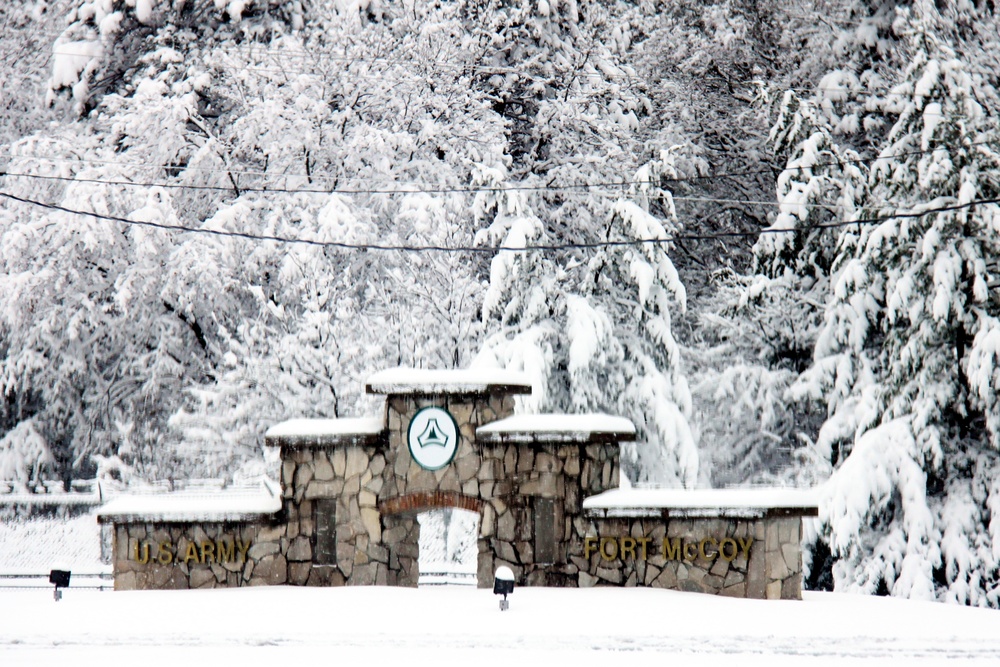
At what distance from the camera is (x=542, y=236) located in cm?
2453

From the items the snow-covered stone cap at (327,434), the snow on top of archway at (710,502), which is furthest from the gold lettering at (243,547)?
the snow on top of archway at (710,502)

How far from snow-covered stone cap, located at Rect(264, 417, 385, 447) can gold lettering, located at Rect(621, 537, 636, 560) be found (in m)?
3.43

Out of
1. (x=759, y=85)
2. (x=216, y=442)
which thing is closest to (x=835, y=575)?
(x=759, y=85)

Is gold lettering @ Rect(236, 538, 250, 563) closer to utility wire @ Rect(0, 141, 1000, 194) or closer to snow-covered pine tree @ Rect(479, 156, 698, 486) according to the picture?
snow-covered pine tree @ Rect(479, 156, 698, 486)

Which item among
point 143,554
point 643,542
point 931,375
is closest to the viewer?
point 643,542

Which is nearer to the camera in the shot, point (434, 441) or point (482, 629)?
point (482, 629)

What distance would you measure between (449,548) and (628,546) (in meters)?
8.99

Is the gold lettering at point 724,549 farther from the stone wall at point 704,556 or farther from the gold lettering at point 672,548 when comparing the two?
the gold lettering at point 672,548

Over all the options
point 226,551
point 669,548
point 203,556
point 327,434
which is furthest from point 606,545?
point 203,556

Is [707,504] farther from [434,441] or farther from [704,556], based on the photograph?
[434,441]

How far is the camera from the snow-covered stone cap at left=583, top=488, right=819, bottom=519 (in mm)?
14828

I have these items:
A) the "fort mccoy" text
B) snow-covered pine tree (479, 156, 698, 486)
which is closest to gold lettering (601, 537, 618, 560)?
the "fort mccoy" text

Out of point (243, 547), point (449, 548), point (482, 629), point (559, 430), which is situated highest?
point (559, 430)

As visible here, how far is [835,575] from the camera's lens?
2089cm
